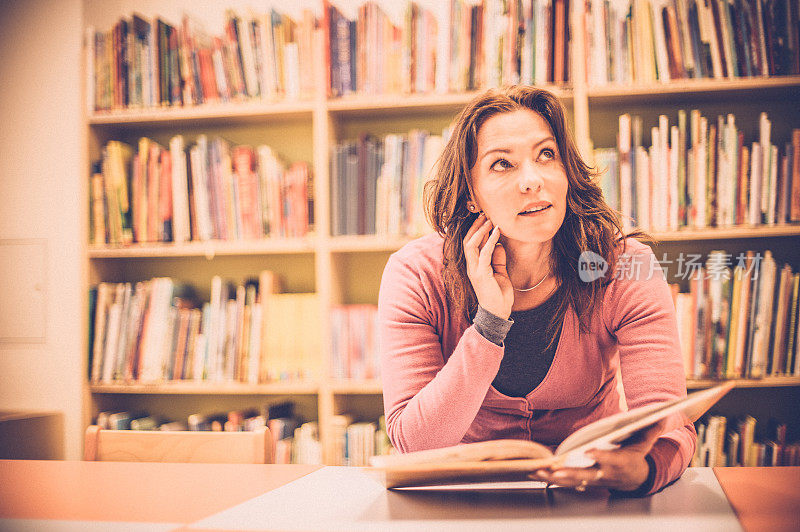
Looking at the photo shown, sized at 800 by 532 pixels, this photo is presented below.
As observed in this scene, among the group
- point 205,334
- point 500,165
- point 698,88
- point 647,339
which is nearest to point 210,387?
point 205,334

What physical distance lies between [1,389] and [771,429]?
108 inches

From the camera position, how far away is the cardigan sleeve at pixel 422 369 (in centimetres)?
84

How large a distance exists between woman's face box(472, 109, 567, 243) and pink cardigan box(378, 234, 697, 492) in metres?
0.16

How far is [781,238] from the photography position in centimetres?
184

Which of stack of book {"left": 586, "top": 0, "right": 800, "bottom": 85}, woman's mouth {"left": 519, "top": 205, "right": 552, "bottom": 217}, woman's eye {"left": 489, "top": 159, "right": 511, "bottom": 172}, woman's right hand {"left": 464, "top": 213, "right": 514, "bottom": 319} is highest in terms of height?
stack of book {"left": 586, "top": 0, "right": 800, "bottom": 85}

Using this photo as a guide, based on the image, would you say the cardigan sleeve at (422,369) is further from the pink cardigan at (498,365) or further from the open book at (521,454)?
the open book at (521,454)

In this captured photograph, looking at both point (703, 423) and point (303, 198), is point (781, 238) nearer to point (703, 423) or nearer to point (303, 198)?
point (703, 423)

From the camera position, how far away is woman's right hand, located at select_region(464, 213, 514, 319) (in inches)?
35.3

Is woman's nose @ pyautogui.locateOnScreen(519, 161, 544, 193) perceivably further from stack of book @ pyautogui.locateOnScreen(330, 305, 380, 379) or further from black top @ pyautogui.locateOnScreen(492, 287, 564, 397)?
stack of book @ pyautogui.locateOnScreen(330, 305, 380, 379)

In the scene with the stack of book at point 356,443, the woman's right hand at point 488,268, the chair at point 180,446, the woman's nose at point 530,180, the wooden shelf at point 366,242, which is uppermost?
the woman's nose at point 530,180

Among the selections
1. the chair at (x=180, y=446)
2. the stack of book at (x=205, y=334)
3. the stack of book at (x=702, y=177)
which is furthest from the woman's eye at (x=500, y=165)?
the stack of book at (x=205, y=334)

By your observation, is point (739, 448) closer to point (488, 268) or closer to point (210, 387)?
point (488, 268)

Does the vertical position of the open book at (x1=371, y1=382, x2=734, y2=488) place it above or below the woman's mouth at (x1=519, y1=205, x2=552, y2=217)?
below

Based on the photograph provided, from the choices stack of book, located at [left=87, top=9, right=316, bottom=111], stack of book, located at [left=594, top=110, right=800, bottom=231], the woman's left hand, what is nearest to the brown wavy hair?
the woman's left hand
